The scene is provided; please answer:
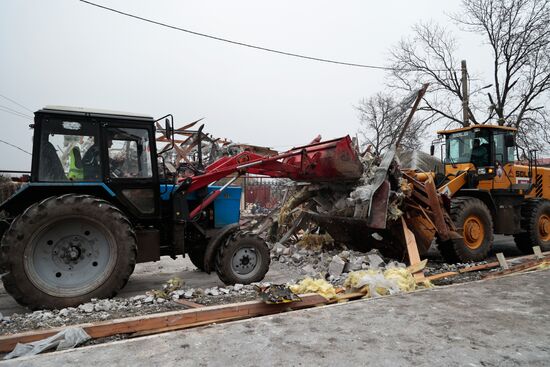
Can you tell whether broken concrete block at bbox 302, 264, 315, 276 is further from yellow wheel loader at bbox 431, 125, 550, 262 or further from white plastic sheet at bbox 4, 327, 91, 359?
white plastic sheet at bbox 4, 327, 91, 359

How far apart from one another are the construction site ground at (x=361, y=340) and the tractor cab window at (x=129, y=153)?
2.79 metres

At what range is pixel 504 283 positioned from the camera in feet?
19.1

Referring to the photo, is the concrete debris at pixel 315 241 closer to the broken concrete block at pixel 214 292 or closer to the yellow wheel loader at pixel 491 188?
the yellow wheel loader at pixel 491 188

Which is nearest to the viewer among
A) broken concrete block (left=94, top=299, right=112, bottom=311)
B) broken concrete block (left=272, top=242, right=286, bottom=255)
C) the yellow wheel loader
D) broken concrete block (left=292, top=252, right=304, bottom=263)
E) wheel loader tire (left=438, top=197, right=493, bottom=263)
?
broken concrete block (left=94, top=299, right=112, bottom=311)

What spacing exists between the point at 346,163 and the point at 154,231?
343 centimetres

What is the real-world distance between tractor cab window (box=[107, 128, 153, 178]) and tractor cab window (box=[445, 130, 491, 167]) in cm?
754

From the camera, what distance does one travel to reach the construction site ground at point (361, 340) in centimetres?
321

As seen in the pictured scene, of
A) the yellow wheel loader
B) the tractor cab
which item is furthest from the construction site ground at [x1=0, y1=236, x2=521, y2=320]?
the tractor cab

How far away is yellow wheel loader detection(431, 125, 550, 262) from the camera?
872 centimetres

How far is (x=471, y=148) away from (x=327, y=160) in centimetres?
461

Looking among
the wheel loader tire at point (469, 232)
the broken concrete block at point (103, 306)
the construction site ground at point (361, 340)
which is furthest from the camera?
the wheel loader tire at point (469, 232)

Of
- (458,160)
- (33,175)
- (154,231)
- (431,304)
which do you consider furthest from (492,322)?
(458,160)

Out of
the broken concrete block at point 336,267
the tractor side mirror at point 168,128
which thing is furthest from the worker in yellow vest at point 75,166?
the broken concrete block at point 336,267

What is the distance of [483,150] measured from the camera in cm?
966
